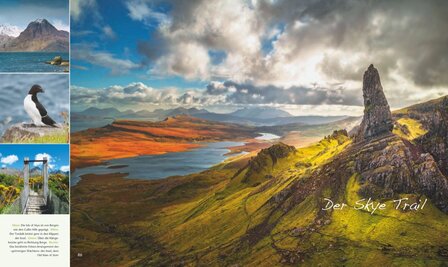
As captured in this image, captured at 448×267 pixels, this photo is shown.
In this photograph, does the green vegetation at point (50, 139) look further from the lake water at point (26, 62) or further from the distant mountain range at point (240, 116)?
the lake water at point (26, 62)

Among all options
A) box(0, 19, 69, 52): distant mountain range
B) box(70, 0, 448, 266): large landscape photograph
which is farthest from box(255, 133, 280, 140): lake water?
box(0, 19, 69, 52): distant mountain range

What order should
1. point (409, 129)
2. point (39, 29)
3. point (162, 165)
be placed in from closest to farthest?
point (409, 129)
point (39, 29)
point (162, 165)

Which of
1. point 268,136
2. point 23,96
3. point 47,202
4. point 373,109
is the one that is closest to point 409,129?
point 373,109

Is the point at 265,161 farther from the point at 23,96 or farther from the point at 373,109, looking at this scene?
the point at 23,96

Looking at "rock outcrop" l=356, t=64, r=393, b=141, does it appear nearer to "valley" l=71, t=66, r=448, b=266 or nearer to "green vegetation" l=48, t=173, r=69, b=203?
"valley" l=71, t=66, r=448, b=266

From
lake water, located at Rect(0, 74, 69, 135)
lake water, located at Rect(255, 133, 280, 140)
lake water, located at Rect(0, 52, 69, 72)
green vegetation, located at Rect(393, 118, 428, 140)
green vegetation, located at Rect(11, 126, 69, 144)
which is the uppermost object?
lake water, located at Rect(0, 52, 69, 72)

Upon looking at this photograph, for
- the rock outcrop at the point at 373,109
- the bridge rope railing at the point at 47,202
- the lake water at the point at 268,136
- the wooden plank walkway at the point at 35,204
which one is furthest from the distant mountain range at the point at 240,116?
the wooden plank walkway at the point at 35,204
